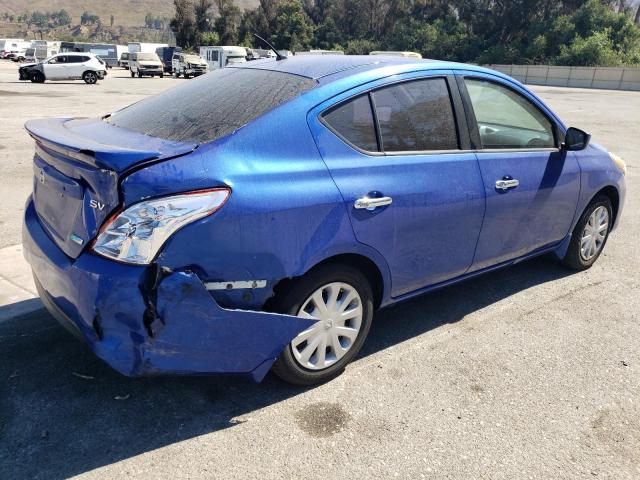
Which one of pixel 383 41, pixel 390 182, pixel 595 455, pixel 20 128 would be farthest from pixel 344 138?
pixel 383 41

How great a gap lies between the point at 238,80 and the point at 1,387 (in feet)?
7.08

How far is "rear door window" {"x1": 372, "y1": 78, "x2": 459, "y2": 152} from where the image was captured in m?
3.22

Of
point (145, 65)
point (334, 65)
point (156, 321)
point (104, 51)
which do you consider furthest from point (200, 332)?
point (104, 51)

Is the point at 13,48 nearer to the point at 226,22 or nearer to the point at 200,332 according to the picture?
the point at 226,22

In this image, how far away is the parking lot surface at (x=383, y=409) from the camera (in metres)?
2.59

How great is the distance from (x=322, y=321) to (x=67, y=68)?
1299 inches

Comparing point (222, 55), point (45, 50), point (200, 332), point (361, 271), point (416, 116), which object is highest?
point (222, 55)

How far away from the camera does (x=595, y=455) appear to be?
273 cm

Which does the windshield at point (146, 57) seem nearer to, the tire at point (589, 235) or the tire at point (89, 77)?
the tire at point (89, 77)

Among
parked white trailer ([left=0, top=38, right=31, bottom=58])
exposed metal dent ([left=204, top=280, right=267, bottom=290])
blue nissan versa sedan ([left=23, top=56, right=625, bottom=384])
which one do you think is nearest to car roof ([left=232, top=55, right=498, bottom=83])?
blue nissan versa sedan ([left=23, top=56, right=625, bottom=384])

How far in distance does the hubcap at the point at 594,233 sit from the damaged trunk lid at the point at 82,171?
3620 millimetres

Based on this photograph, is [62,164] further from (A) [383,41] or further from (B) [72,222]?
(A) [383,41]

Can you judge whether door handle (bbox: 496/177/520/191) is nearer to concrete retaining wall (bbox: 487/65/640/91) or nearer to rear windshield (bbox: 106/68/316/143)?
rear windshield (bbox: 106/68/316/143)

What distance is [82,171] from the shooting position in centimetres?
264
